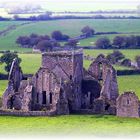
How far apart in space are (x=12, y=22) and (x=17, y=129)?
444 ft

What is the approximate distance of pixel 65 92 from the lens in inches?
2366

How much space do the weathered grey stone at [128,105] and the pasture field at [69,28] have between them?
83.2m

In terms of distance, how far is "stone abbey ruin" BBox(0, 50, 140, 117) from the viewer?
189 ft

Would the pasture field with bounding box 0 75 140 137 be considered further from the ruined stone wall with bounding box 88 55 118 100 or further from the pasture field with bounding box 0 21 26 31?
the pasture field with bounding box 0 21 26 31

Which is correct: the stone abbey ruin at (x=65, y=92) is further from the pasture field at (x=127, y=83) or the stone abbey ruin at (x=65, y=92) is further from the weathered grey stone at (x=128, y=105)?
the pasture field at (x=127, y=83)

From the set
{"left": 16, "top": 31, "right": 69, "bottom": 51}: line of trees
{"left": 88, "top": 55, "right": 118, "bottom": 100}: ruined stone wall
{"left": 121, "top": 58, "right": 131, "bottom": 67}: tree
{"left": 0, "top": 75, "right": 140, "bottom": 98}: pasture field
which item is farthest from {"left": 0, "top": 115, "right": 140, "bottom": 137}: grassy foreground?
{"left": 16, "top": 31, "right": 69, "bottom": 51}: line of trees

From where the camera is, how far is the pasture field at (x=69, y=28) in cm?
15032

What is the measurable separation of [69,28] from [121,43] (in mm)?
42290

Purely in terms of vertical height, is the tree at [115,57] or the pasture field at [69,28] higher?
the pasture field at [69,28]

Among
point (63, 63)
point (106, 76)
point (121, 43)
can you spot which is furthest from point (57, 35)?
point (106, 76)

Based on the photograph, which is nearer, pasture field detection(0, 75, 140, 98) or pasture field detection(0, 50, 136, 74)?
pasture field detection(0, 75, 140, 98)

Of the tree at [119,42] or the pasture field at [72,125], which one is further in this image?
the tree at [119,42]

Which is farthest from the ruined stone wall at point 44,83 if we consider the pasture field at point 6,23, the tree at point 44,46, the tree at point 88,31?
the pasture field at point 6,23

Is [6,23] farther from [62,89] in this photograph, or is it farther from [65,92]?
[62,89]
